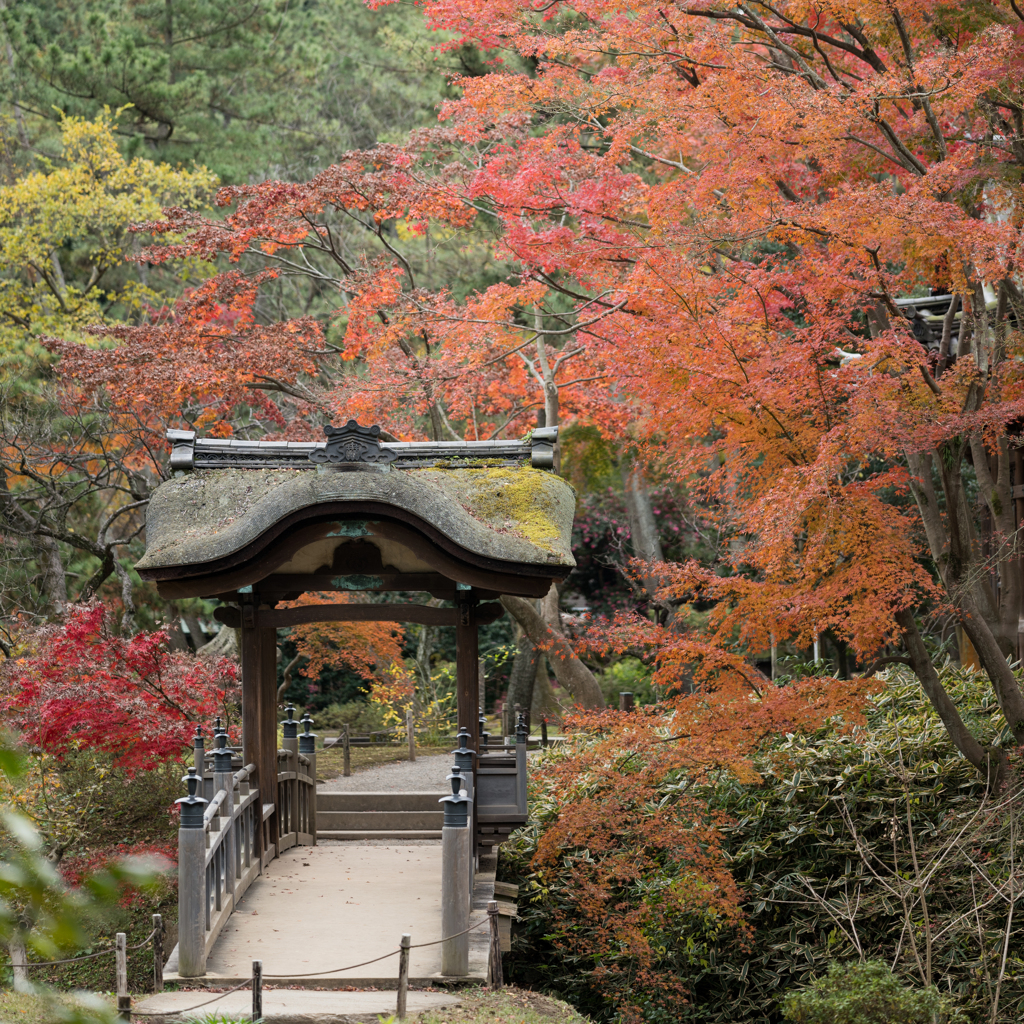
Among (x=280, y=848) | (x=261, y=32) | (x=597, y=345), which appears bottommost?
(x=280, y=848)

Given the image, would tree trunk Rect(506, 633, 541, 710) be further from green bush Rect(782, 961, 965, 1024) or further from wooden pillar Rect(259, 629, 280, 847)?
green bush Rect(782, 961, 965, 1024)

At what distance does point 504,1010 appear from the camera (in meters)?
6.20

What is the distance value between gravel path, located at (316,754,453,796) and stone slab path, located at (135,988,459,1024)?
5.49 m

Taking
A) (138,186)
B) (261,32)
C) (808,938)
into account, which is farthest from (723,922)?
(261,32)

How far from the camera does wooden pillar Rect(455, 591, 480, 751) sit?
8.62 meters

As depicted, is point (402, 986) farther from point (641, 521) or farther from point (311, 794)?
point (641, 521)

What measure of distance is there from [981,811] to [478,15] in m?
9.05

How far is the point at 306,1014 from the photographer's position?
18.8 feet

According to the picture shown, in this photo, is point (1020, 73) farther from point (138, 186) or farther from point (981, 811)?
point (138, 186)

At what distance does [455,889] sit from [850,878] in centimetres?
365

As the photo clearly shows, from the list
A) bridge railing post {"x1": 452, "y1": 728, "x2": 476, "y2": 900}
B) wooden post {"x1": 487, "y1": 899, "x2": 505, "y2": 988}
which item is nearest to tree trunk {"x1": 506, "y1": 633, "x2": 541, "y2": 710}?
bridge railing post {"x1": 452, "y1": 728, "x2": 476, "y2": 900}

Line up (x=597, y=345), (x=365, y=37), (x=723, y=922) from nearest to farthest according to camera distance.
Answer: (x=723, y=922), (x=597, y=345), (x=365, y=37)

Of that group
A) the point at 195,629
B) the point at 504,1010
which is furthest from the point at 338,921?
the point at 195,629

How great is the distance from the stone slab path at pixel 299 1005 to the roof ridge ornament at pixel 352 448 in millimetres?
3450
